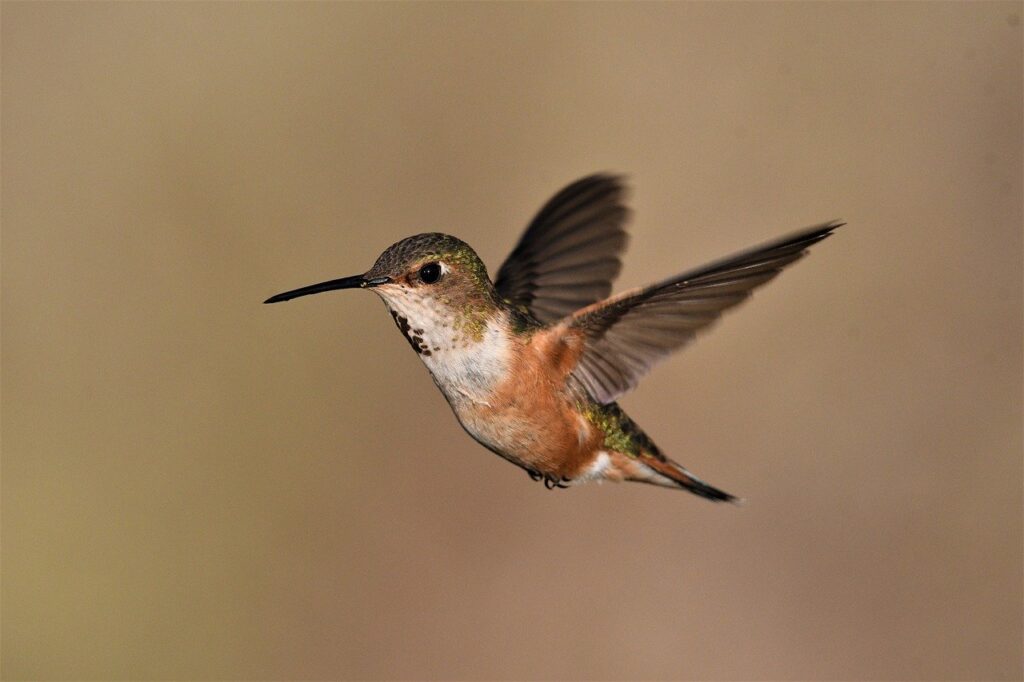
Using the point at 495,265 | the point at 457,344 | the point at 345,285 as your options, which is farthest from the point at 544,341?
the point at 495,265

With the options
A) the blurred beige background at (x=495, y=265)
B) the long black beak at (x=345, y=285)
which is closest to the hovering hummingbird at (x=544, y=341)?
the long black beak at (x=345, y=285)

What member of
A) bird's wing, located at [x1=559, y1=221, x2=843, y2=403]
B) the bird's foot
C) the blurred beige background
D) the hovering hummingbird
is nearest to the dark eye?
the hovering hummingbird

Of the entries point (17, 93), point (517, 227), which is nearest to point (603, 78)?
point (517, 227)

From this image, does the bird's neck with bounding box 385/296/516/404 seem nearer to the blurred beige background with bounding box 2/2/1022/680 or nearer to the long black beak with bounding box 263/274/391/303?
the long black beak with bounding box 263/274/391/303

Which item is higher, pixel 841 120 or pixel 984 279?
pixel 841 120

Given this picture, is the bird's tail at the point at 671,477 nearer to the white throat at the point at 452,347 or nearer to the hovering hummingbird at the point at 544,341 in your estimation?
the hovering hummingbird at the point at 544,341

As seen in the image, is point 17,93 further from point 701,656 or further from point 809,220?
point 701,656
